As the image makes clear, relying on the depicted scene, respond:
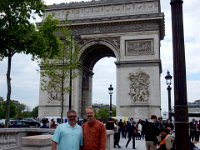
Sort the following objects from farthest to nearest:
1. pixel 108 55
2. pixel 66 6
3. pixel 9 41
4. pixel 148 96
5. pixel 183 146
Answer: pixel 108 55 < pixel 66 6 < pixel 148 96 < pixel 9 41 < pixel 183 146

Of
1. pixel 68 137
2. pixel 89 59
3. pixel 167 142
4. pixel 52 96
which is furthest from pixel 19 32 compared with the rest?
pixel 89 59

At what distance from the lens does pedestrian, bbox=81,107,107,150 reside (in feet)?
Answer: 16.8

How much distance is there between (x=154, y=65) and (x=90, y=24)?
8717 mm

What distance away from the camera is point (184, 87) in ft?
16.4

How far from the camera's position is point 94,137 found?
5.15 m

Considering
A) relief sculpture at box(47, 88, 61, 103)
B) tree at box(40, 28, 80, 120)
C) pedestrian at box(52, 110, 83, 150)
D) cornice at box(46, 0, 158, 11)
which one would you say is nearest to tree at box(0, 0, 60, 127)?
tree at box(40, 28, 80, 120)

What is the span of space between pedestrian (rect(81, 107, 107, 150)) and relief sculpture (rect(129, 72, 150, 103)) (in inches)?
1196

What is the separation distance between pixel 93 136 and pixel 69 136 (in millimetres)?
365

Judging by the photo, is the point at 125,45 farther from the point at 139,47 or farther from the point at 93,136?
the point at 93,136

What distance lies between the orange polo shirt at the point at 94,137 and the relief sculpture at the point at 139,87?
1195 inches

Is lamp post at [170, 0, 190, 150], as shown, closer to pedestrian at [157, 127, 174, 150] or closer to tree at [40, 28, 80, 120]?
pedestrian at [157, 127, 174, 150]

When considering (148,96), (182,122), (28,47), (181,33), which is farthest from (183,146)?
(148,96)

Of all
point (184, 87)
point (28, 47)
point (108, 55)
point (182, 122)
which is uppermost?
point (108, 55)

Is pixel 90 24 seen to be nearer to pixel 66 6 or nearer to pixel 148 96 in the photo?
pixel 66 6
